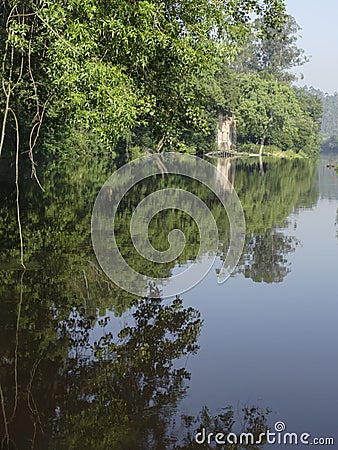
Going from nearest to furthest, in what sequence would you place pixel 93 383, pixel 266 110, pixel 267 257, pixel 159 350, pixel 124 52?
pixel 93 383 < pixel 159 350 < pixel 124 52 < pixel 267 257 < pixel 266 110

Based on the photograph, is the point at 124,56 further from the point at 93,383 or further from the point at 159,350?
the point at 93,383

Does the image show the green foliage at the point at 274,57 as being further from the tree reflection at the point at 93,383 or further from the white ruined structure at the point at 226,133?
the tree reflection at the point at 93,383

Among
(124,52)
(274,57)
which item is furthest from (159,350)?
(274,57)

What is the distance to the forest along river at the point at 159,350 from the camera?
22.2ft

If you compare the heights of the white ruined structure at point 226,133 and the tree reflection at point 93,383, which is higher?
the white ruined structure at point 226,133

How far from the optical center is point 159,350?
29.2ft

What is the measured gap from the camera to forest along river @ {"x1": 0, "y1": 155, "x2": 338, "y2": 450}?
6770 millimetres

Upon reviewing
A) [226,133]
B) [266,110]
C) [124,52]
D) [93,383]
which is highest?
[266,110]

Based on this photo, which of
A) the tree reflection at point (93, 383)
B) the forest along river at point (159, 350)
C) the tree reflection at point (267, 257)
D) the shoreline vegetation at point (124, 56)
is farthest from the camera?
the tree reflection at point (267, 257)

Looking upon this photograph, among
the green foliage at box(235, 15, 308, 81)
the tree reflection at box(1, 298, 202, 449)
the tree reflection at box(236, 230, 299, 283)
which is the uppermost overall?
the green foliage at box(235, 15, 308, 81)

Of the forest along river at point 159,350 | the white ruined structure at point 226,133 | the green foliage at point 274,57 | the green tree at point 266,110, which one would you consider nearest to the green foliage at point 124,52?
the forest along river at point 159,350

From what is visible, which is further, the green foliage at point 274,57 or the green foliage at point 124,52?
the green foliage at point 274,57

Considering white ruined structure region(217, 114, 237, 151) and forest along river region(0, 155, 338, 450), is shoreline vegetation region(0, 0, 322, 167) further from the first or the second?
white ruined structure region(217, 114, 237, 151)

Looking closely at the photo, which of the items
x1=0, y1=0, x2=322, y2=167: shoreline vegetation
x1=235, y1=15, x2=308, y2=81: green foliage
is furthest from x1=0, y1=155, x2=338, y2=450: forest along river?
x1=235, y1=15, x2=308, y2=81: green foliage
